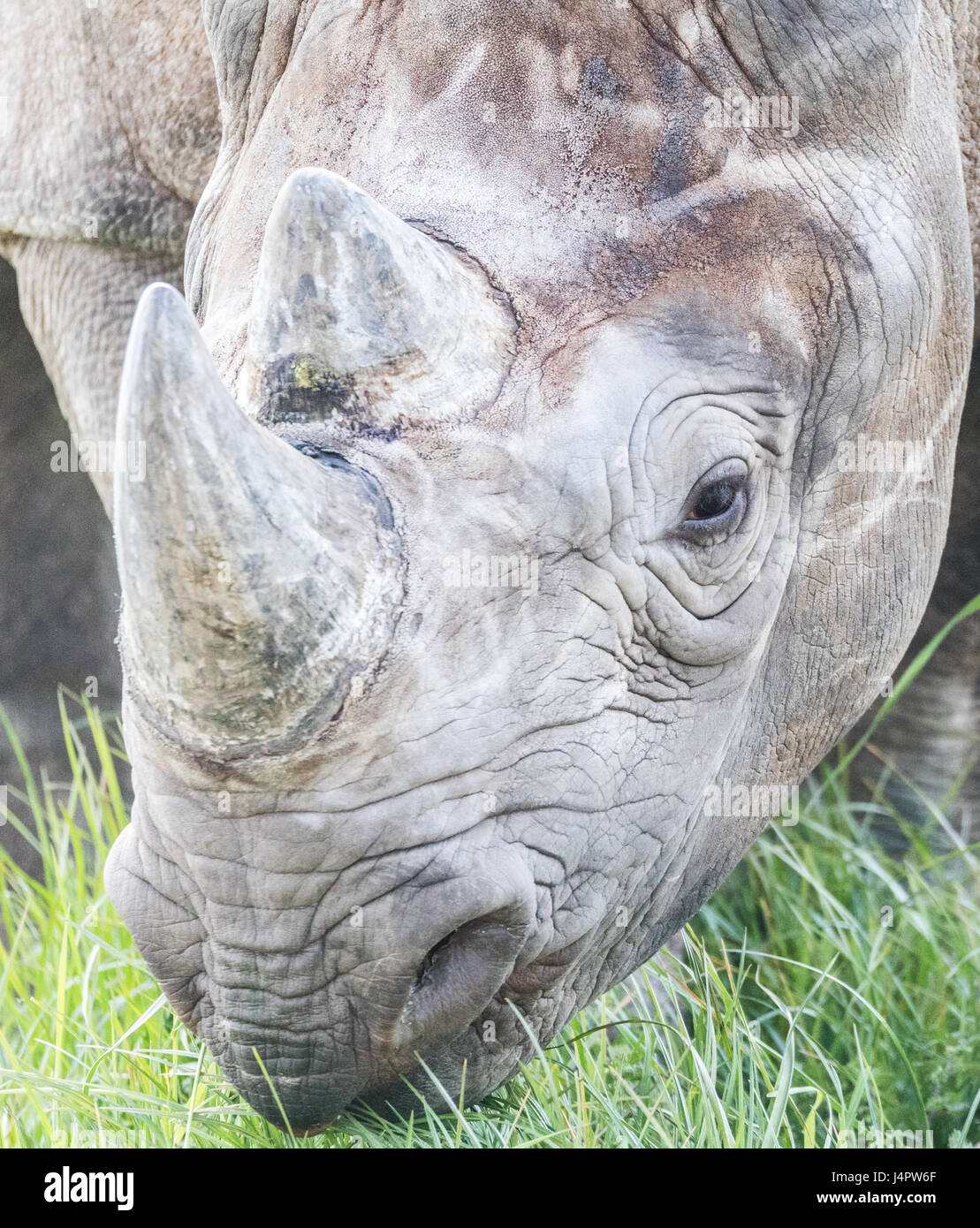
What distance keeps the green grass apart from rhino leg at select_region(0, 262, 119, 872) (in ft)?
0.68

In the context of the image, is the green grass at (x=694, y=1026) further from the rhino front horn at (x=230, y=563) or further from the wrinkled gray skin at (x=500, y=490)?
the rhino front horn at (x=230, y=563)

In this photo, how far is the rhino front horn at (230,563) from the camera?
1985 millimetres

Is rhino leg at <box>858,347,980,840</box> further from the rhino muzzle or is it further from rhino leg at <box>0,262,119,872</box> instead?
the rhino muzzle

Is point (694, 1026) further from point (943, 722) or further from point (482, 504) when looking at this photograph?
point (943, 722)

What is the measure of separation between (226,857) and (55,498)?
2.86 m

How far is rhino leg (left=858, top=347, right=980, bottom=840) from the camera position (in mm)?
4621

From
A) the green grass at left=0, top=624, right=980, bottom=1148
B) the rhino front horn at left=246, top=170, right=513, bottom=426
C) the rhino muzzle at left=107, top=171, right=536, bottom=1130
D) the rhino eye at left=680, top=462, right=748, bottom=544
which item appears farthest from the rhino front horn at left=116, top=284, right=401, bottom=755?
the green grass at left=0, top=624, right=980, bottom=1148

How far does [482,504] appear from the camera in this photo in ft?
7.74

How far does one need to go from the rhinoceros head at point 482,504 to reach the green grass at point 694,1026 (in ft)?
1.03

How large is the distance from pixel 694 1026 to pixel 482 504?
1.51 meters

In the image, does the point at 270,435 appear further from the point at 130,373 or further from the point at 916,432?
the point at 916,432

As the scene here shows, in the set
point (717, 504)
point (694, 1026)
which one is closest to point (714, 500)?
point (717, 504)

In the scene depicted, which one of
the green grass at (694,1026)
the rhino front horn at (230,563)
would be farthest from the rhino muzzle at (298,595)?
the green grass at (694,1026)
